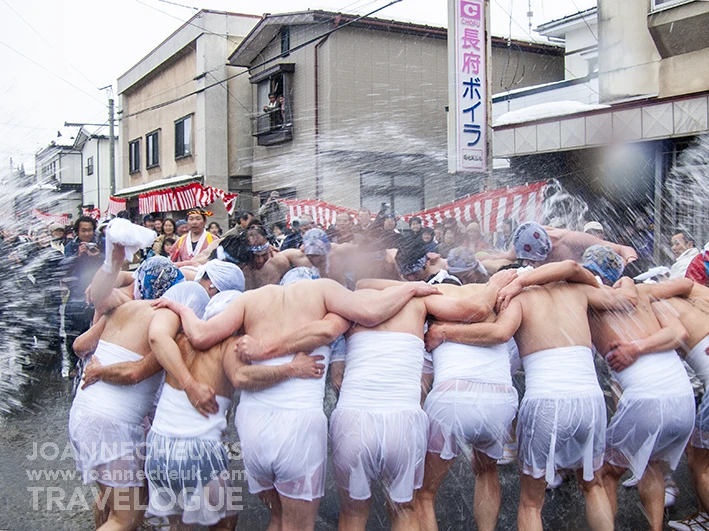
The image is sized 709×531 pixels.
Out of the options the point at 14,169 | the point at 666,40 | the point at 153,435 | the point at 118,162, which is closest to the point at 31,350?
the point at 14,169

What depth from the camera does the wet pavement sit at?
12.8 feet

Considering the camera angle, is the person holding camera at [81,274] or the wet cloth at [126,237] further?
the person holding camera at [81,274]

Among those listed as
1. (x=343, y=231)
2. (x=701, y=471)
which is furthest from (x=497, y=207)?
(x=701, y=471)

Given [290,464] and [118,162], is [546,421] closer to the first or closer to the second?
[290,464]

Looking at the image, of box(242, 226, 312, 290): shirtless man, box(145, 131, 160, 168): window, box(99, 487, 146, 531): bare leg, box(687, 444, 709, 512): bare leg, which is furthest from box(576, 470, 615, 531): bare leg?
box(145, 131, 160, 168): window

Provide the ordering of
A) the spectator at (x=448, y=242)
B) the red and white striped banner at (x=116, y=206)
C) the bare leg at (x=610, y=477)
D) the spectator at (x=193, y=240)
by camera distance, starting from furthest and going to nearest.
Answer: the red and white striped banner at (x=116, y=206), the spectator at (x=448, y=242), the spectator at (x=193, y=240), the bare leg at (x=610, y=477)

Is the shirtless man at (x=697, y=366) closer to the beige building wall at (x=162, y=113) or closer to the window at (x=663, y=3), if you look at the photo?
the window at (x=663, y=3)

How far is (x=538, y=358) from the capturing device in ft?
10.7

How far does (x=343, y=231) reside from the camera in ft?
24.3

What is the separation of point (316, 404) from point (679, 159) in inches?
330

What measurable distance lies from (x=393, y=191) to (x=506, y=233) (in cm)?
688

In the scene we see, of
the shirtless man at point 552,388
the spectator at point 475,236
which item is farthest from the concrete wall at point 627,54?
the shirtless man at point 552,388

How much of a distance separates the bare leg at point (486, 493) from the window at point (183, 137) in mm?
17916

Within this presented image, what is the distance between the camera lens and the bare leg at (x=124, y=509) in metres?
3.01
